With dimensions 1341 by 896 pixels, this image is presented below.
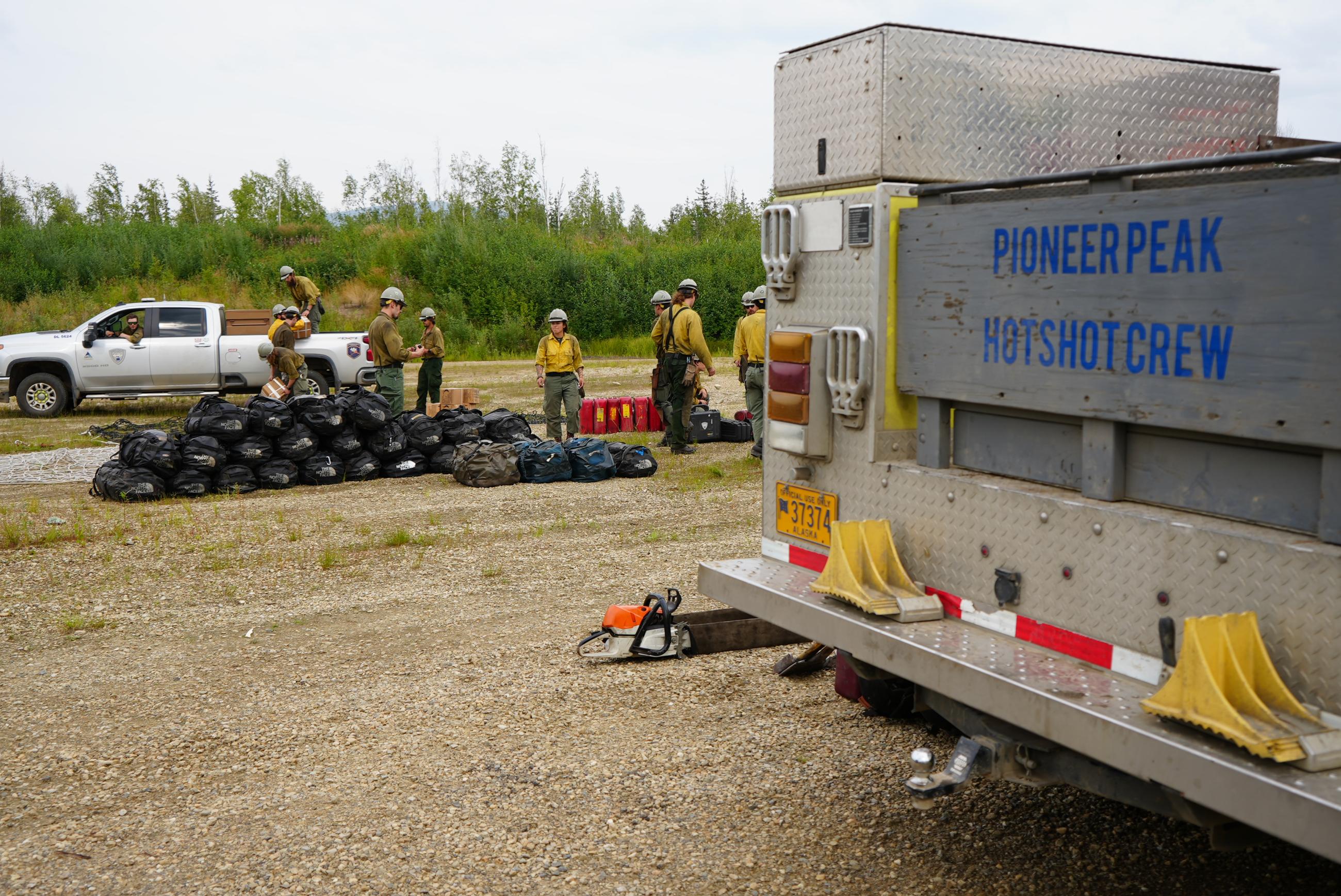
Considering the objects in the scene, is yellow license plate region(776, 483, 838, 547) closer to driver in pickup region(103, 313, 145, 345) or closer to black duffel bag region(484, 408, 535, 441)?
black duffel bag region(484, 408, 535, 441)

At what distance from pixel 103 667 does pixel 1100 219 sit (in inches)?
216

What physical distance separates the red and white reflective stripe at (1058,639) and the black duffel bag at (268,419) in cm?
882

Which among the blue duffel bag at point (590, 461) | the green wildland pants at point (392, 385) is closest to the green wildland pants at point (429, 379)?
the green wildland pants at point (392, 385)

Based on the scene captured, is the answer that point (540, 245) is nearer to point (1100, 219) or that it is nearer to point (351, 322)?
point (351, 322)

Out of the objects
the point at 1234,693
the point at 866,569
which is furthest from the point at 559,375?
the point at 1234,693

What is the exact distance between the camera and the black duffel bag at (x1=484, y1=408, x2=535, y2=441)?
12852 millimetres

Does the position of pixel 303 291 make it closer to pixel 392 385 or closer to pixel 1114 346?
pixel 392 385

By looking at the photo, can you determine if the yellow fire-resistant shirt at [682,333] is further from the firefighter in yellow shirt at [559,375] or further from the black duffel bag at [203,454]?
the black duffel bag at [203,454]

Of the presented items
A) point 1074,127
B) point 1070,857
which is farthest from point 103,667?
point 1074,127

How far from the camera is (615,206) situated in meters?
57.5

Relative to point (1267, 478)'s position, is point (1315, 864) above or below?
below

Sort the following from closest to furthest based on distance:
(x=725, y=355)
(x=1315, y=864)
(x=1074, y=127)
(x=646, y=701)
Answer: (x=1315, y=864)
(x=1074, y=127)
(x=646, y=701)
(x=725, y=355)

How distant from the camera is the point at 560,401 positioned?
1404 cm

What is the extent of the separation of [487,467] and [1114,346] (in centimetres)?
914
